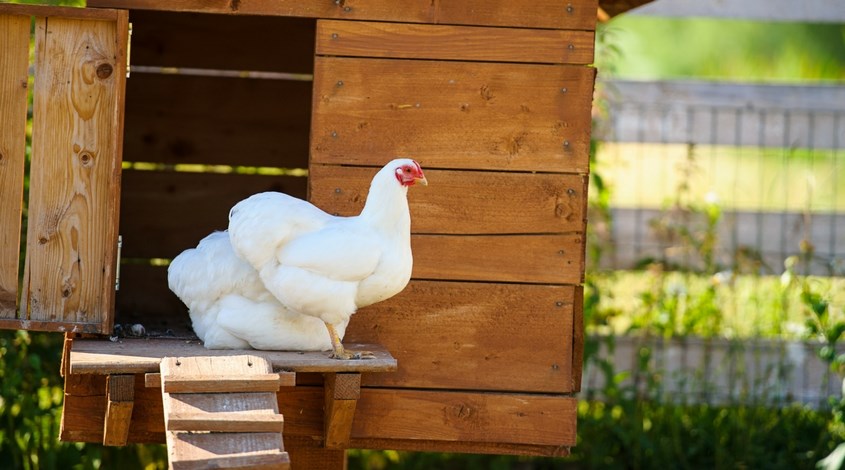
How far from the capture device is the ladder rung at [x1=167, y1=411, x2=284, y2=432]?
2.72 meters

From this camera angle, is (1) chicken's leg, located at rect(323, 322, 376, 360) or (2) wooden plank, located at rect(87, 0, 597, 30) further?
(2) wooden plank, located at rect(87, 0, 597, 30)

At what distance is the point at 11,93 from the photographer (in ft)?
11.0

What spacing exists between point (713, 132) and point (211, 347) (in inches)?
143

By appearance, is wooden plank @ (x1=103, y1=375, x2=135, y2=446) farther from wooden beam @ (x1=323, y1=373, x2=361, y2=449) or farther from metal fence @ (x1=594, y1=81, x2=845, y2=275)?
metal fence @ (x1=594, y1=81, x2=845, y2=275)

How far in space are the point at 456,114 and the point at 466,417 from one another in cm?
106

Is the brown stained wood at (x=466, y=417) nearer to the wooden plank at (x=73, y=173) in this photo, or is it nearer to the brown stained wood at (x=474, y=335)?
the brown stained wood at (x=474, y=335)

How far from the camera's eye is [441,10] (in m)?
→ 3.54

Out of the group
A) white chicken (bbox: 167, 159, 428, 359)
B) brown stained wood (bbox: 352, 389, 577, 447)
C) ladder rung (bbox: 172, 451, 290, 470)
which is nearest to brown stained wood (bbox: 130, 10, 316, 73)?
white chicken (bbox: 167, 159, 428, 359)

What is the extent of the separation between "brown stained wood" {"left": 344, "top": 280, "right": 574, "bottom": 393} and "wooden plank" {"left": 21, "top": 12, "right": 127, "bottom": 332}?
34.5 inches

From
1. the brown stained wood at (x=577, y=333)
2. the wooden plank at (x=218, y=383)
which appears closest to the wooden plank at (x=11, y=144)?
the wooden plank at (x=218, y=383)

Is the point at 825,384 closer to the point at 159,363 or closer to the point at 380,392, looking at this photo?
the point at 380,392

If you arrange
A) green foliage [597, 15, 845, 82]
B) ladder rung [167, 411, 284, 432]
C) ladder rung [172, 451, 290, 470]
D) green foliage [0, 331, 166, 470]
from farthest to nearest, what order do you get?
1. green foliage [597, 15, 845, 82]
2. green foliage [0, 331, 166, 470]
3. ladder rung [167, 411, 284, 432]
4. ladder rung [172, 451, 290, 470]

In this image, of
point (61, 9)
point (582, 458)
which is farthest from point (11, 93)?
point (582, 458)

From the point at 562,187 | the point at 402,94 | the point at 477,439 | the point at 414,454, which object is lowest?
the point at 414,454
